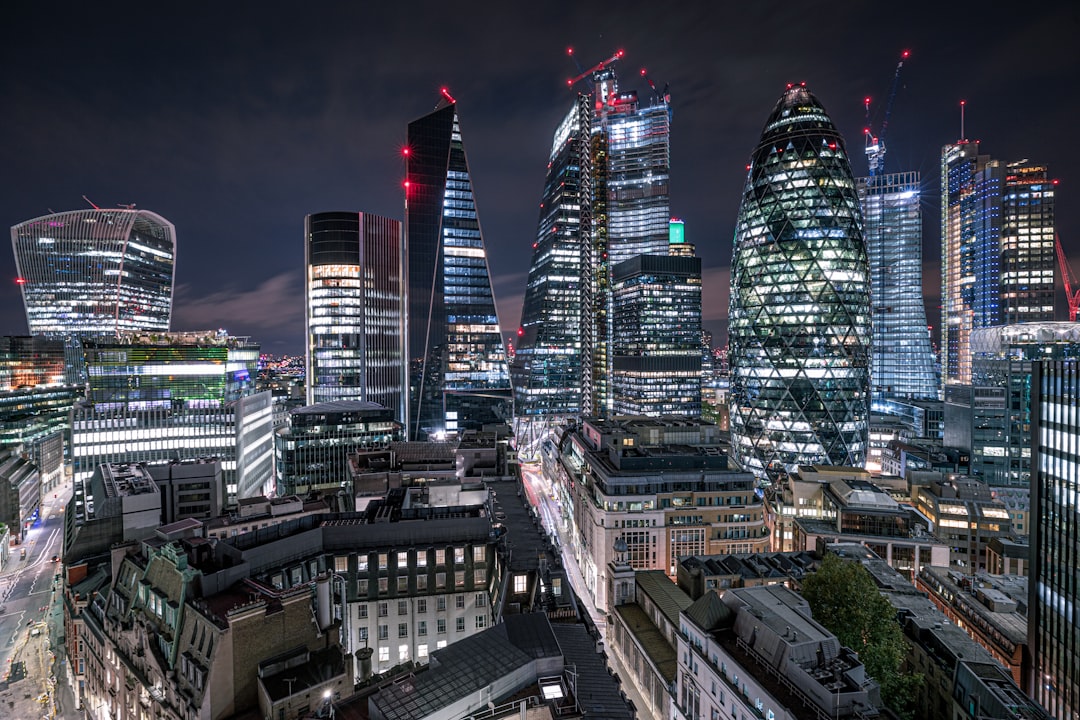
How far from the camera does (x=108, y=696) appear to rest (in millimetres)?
37562

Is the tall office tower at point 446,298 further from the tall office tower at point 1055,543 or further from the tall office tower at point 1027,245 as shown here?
the tall office tower at point 1027,245

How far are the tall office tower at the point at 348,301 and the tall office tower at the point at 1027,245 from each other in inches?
7209

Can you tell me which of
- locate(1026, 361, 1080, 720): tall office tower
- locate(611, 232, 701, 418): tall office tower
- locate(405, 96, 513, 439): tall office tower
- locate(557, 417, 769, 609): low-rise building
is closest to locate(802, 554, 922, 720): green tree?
locate(1026, 361, 1080, 720): tall office tower

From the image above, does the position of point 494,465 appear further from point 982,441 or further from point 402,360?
point 982,441

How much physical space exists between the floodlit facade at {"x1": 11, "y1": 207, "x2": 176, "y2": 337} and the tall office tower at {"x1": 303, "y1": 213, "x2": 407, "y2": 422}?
9596 centimetres

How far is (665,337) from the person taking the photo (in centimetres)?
15325

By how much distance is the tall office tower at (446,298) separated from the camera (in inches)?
5177

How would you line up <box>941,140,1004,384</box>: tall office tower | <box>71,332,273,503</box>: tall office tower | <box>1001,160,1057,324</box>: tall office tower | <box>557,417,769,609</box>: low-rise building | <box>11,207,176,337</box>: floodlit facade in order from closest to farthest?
<box>557,417,769,609</box>: low-rise building, <box>71,332,273,503</box>: tall office tower, <box>1001,160,1057,324</box>: tall office tower, <box>941,140,1004,384</box>: tall office tower, <box>11,207,176,337</box>: floodlit facade

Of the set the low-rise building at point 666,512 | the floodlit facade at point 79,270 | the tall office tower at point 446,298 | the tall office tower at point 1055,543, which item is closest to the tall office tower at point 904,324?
the tall office tower at point 446,298

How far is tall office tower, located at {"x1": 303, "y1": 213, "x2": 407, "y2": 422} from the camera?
12619 cm

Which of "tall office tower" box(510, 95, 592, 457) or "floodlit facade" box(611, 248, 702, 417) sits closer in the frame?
"floodlit facade" box(611, 248, 702, 417)

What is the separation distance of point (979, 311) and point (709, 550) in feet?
544

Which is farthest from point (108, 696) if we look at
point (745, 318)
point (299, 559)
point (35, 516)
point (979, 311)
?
point (979, 311)

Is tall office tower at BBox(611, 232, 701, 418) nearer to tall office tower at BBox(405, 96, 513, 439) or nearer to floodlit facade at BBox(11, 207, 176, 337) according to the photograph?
tall office tower at BBox(405, 96, 513, 439)
